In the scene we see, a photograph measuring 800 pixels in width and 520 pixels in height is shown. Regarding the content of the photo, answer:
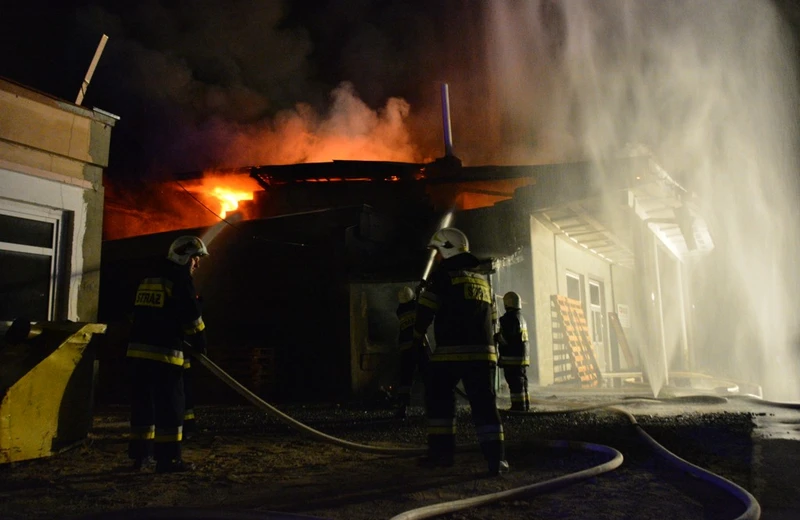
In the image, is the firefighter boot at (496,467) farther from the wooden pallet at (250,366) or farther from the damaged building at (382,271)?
the wooden pallet at (250,366)

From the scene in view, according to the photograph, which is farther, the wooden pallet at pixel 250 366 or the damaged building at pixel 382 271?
the damaged building at pixel 382 271

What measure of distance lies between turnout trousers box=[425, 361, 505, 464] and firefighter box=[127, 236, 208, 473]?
181 cm

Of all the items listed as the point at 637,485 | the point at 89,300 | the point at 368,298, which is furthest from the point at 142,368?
the point at 368,298

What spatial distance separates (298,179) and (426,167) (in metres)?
4.33

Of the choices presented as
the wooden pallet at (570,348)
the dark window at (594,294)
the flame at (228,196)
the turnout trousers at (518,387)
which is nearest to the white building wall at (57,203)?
the turnout trousers at (518,387)

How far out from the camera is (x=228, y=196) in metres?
19.5

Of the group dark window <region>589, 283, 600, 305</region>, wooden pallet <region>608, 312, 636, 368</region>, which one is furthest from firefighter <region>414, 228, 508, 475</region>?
wooden pallet <region>608, 312, 636, 368</region>

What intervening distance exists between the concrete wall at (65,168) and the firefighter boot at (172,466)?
2434 mm

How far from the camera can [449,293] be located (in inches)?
164

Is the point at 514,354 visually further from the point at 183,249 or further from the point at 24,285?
the point at 24,285

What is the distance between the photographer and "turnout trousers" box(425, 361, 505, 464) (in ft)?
12.9

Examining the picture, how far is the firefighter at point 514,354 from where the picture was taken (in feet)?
24.1

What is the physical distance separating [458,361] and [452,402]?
309mm

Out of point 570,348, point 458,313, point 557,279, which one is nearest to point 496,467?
point 458,313
